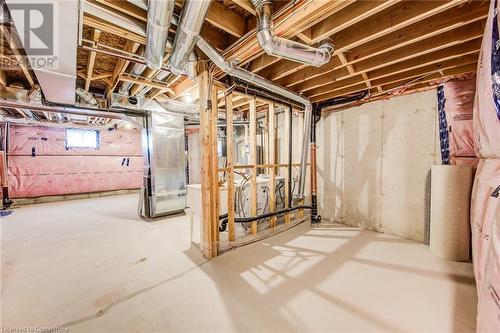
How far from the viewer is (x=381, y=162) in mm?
3357

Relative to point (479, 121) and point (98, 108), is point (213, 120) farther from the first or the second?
point (98, 108)

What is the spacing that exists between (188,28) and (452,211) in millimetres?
3280

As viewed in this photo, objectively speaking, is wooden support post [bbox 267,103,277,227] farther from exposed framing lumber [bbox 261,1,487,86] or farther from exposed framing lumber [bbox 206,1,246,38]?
exposed framing lumber [bbox 206,1,246,38]

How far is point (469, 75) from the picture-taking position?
2.45 metres

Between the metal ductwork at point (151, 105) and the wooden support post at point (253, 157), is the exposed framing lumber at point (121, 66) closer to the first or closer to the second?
the metal ductwork at point (151, 105)

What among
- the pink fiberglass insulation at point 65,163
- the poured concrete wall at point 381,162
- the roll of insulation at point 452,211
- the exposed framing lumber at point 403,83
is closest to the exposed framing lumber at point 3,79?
the pink fiberglass insulation at point 65,163

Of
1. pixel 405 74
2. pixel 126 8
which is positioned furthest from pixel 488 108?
pixel 126 8

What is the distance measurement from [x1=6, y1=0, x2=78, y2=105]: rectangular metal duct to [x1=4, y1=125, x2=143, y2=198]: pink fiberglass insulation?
16.7ft

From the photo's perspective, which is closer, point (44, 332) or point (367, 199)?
point (44, 332)

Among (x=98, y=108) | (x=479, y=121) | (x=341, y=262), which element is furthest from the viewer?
(x=98, y=108)

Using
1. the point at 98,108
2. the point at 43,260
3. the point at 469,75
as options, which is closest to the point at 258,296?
the point at 43,260

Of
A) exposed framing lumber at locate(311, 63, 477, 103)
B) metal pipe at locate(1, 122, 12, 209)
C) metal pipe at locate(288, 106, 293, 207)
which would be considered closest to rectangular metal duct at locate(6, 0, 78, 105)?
metal pipe at locate(288, 106, 293, 207)

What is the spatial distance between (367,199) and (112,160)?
7721 mm

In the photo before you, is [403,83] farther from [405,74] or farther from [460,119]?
[460,119]
